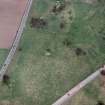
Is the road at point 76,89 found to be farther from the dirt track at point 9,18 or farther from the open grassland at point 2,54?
the dirt track at point 9,18

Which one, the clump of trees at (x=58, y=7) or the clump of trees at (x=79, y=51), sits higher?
the clump of trees at (x=58, y=7)

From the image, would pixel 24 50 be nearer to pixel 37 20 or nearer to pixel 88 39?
pixel 37 20

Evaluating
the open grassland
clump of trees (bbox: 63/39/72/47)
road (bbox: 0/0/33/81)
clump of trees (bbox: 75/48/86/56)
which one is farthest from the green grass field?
the open grassland

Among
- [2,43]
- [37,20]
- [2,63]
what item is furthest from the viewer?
[37,20]

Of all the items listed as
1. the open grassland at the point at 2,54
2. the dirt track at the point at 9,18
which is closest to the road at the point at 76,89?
A: the open grassland at the point at 2,54

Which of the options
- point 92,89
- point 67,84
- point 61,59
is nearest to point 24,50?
point 61,59
